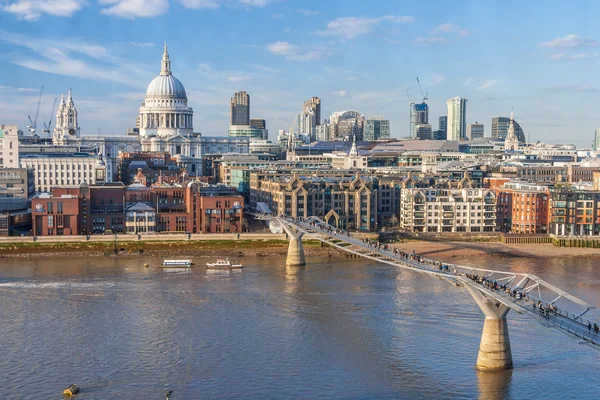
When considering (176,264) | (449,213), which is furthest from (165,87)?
(176,264)

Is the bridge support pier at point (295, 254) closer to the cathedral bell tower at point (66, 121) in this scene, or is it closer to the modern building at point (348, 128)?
the cathedral bell tower at point (66, 121)

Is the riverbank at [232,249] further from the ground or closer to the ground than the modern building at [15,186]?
closer to the ground

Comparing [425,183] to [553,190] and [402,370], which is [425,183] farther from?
[402,370]

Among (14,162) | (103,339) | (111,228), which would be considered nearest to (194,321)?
(103,339)

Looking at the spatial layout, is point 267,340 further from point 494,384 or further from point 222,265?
point 222,265

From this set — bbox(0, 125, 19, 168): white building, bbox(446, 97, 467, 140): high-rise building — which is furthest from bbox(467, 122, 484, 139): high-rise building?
bbox(0, 125, 19, 168): white building

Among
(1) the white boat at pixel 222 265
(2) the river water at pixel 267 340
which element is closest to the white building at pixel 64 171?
(1) the white boat at pixel 222 265

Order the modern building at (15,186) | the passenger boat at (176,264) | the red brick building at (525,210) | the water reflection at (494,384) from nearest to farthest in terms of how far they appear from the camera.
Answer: the water reflection at (494,384)
the passenger boat at (176,264)
the red brick building at (525,210)
the modern building at (15,186)
